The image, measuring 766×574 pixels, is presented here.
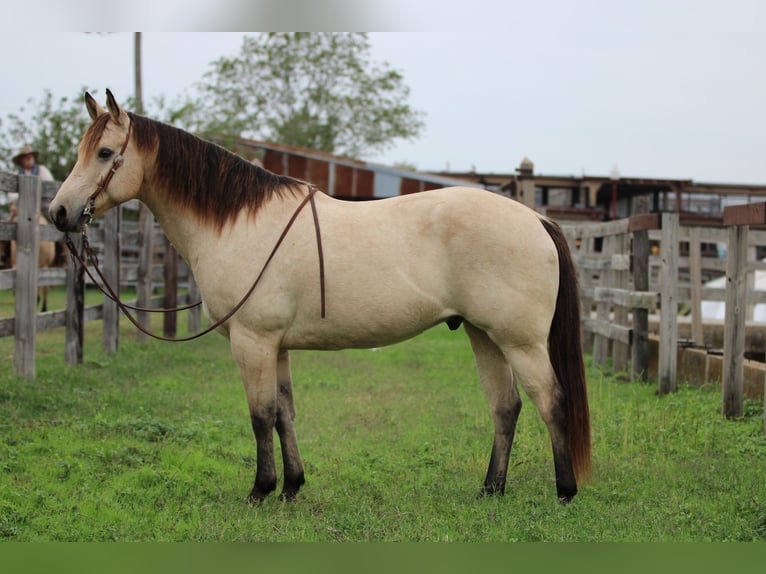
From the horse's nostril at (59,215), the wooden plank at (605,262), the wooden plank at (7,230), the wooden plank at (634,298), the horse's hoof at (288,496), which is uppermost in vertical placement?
the horse's nostril at (59,215)

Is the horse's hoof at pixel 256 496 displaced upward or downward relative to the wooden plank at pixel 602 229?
downward

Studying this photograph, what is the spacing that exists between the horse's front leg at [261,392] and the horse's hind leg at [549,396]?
132cm

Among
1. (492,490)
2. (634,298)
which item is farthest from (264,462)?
(634,298)

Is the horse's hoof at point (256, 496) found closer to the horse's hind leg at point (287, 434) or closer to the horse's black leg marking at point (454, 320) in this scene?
the horse's hind leg at point (287, 434)

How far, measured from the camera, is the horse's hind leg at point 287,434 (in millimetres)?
4332

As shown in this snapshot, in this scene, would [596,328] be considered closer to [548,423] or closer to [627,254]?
[627,254]

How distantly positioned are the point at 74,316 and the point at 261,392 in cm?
493

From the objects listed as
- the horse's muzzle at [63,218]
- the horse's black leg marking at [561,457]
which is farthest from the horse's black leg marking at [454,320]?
the horse's muzzle at [63,218]

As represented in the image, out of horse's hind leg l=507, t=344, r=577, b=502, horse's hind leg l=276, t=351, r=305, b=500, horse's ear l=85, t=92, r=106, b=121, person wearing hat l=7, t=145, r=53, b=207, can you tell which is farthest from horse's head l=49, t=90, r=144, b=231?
person wearing hat l=7, t=145, r=53, b=207

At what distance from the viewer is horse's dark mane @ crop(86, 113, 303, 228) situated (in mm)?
4316

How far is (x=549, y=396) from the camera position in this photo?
4160mm

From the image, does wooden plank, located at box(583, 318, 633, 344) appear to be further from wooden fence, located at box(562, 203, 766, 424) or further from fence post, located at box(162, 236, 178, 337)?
fence post, located at box(162, 236, 178, 337)

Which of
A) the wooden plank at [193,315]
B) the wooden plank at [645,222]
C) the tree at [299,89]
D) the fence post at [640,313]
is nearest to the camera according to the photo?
the wooden plank at [645,222]

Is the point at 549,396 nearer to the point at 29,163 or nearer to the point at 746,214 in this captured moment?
the point at 746,214
